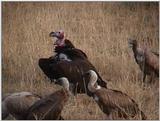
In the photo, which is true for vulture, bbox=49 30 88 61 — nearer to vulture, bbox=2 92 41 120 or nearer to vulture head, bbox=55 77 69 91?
vulture head, bbox=55 77 69 91

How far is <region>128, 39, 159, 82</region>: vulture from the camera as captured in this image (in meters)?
5.36

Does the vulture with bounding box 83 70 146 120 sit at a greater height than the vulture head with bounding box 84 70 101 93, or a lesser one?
lesser

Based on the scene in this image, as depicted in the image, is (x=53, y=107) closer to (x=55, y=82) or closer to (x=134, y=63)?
(x=55, y=82)

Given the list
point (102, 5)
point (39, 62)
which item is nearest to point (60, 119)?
point (39, 62)

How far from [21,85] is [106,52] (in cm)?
66

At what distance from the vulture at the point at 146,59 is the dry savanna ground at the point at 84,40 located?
0.04 meters

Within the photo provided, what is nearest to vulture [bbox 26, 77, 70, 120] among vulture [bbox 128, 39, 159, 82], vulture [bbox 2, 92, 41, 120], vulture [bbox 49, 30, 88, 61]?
vulture [bbox 2, 92, 41, 120]

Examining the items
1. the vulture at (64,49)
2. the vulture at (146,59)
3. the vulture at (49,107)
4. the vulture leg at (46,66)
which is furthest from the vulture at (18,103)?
the vulture at (146,59)

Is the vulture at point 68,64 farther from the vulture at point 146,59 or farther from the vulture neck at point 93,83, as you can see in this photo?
the vulture at point 146,59

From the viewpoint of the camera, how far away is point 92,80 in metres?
5.32

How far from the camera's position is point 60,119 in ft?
17.3

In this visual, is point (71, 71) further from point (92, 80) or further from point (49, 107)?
point (49, 107)

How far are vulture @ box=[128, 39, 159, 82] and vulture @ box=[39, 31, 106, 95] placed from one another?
308 millimetres

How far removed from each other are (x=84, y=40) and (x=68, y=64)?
0.21m
